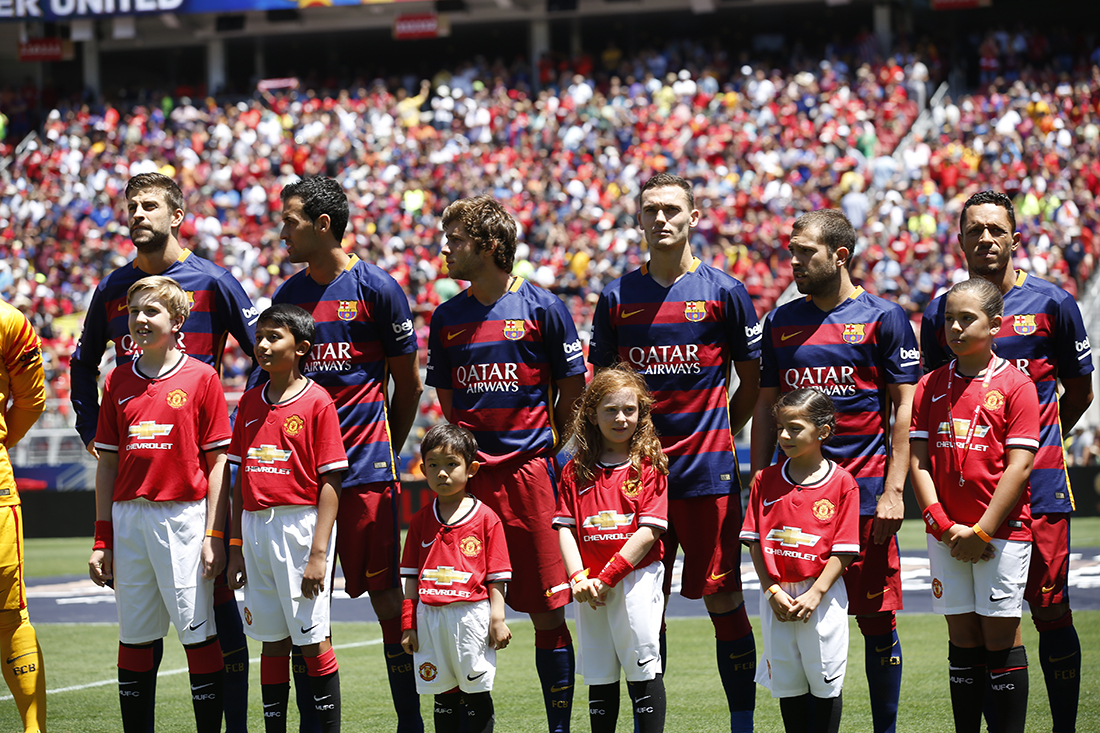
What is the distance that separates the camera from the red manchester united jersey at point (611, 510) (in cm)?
493

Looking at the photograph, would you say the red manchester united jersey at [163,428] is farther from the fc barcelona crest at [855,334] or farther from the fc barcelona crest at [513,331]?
the fc barcelona crest at [855,334]

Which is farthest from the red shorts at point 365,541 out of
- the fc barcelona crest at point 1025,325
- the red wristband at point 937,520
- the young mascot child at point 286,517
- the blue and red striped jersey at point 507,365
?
the fc barcelona crest at point 1025,325

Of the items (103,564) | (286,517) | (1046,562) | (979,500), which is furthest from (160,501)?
(1046,562)

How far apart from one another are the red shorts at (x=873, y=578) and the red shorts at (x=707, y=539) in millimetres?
523

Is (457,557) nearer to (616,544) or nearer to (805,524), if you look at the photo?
(616,544)

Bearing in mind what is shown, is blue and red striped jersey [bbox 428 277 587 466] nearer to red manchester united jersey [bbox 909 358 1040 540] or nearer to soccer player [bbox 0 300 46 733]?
red manchester united jersey [bbox 909 358 1040 540]

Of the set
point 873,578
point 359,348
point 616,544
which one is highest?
point 359,348

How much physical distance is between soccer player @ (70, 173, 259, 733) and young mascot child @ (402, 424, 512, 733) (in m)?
1.08

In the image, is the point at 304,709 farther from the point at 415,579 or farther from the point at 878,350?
the point at 878,350

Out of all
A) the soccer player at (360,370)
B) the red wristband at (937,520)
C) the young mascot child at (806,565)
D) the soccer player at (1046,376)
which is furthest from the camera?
the soccer player at (360,370)

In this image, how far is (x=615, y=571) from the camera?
4.81 metres

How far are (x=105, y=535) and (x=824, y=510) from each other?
3185 millimetres

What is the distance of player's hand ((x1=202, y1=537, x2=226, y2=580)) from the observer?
16.7ft

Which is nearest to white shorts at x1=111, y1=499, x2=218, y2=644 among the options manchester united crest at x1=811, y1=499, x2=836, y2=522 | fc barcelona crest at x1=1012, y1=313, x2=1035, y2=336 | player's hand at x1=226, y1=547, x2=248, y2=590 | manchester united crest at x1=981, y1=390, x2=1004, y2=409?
player's hand at x1=226, y1=547, x2=248, y2=590
